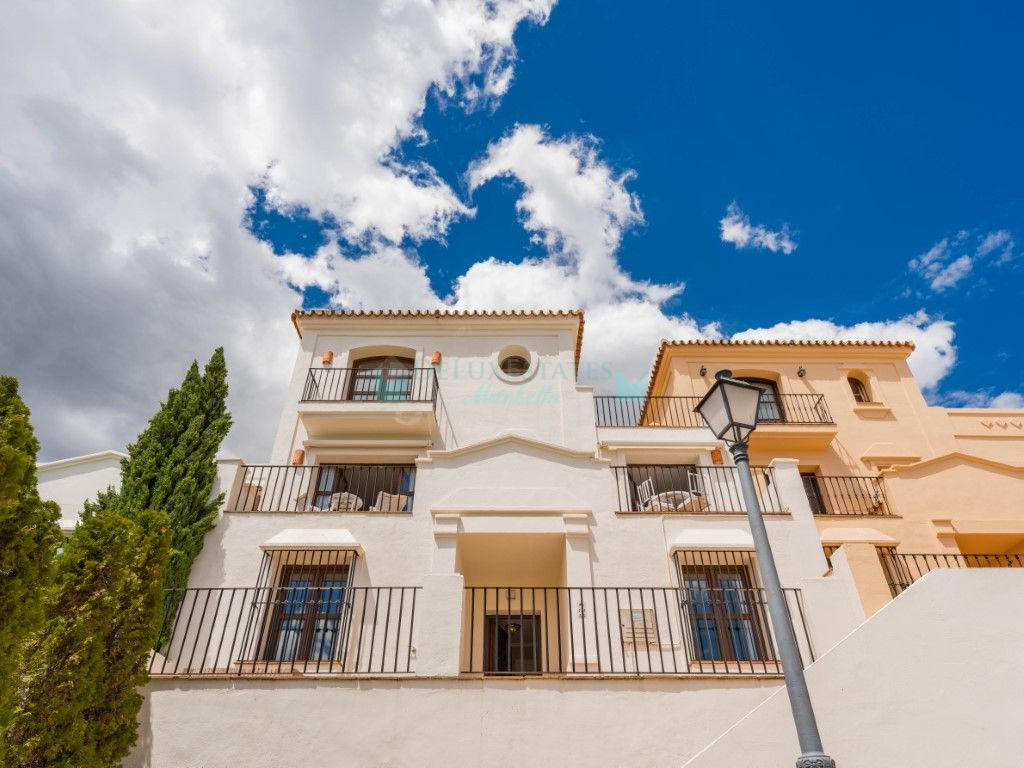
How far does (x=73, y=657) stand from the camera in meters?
6.35

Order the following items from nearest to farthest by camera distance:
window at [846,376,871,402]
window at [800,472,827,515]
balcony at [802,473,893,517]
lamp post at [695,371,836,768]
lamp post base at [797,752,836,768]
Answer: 1. lamp post base at [797,752,836,768]
2. lamp post at [695,371,836,768]
3. balcony at [802,473,893,517]
4. window at [800,472,827,515]
5. window at [846,376,871,402]

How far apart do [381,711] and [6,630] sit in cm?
375

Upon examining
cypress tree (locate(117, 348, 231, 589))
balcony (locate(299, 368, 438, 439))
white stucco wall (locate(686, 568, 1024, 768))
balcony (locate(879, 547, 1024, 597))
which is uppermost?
balcony (locate(299, 368, 438, 439))

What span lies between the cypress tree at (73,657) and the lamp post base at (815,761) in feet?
22.5

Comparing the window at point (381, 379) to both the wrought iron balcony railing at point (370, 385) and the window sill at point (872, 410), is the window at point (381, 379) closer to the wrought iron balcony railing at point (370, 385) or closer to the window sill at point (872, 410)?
the wrought iron balcony railing at point (370, 385)

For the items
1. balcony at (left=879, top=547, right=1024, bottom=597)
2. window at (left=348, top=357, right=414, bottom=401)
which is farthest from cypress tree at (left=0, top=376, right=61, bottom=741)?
balcony at (left=879, top=547, right=1024, bottom=597)

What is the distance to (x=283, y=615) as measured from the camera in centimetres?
968

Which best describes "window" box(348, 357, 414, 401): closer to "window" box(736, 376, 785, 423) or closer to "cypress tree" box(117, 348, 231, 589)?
"cypress tree" box(117, 348, 231, 589)

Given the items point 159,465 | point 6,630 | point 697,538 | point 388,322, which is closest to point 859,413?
point 697,538

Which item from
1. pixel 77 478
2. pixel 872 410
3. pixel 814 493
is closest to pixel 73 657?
pixel 77 478

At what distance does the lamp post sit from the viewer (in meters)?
4.22

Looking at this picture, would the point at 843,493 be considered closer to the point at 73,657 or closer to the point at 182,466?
the point at 182,466

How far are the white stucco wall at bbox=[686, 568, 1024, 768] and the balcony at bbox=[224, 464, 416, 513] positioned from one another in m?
7.26

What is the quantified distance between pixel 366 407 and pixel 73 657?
738 centimetres
